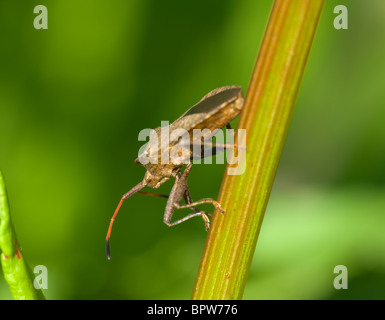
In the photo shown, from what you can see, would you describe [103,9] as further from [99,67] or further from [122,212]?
[122,212]

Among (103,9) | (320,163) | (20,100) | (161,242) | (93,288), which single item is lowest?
(93,288)

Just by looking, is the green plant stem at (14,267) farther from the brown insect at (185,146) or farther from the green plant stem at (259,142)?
the brown insect at (185,146)

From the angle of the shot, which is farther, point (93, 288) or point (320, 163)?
point (320, 163)

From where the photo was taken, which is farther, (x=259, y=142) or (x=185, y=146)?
(x=185, y=146)

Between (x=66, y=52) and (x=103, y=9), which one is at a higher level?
(x=103, y=9)

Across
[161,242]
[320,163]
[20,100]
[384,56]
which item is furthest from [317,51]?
[20,100]

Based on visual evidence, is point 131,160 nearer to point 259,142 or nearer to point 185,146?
point 185,146

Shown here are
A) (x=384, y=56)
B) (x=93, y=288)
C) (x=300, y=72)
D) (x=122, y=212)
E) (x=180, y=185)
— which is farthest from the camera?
(x=384, y=56)

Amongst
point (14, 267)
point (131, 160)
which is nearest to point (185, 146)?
point (131, 160)
